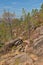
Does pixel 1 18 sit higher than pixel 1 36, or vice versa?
pixel 1 18

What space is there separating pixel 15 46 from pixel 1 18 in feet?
51.3

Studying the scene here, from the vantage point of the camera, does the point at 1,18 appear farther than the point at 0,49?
Yes

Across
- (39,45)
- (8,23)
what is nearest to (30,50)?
(39,45)

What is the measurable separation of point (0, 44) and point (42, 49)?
574 inches

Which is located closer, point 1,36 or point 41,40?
point 41,40

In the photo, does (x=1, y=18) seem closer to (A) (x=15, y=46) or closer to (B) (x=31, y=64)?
(A) (x=15, y=46)

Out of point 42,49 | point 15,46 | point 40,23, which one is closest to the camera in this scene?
point 42,49

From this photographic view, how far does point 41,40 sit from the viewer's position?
28.8 m

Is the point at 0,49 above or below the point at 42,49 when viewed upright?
below

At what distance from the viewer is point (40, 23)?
141 feet

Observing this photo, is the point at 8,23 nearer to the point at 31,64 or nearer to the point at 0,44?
the point at 0,44

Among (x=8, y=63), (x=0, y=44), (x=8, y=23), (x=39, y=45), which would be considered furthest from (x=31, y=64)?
(x=8, y=23)

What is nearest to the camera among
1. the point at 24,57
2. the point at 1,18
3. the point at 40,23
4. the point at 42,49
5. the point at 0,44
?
the point at 24,57

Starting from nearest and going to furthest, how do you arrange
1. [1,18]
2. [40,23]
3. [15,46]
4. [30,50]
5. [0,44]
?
[30,50]
[15,46]
[0,44]
[40,23]
[1,18]
